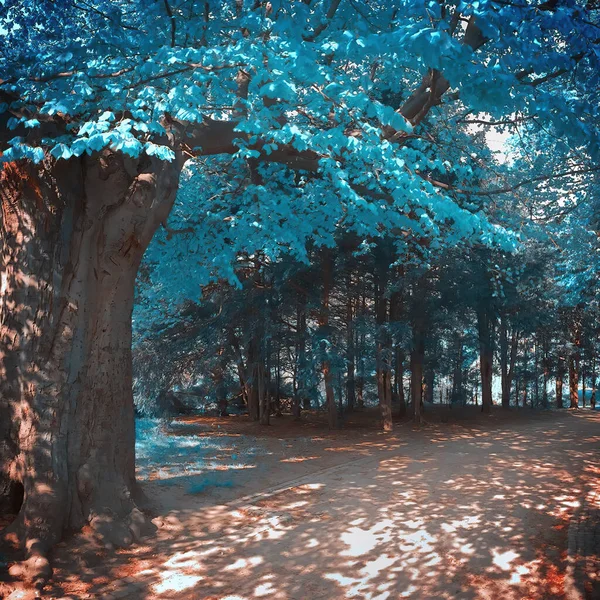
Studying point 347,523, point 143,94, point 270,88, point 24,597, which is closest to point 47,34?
point 143,94

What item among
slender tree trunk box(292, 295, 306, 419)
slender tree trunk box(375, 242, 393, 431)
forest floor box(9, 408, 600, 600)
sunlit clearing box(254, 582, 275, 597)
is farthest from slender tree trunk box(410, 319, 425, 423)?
sunlit clearing box(254, 582, 275, 597)

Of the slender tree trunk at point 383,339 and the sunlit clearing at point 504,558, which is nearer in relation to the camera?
the sunlit clearing at point 504,558

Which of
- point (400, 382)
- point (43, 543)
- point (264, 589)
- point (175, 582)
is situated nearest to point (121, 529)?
point (43, 543)

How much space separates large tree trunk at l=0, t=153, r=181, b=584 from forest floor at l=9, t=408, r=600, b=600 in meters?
0.55

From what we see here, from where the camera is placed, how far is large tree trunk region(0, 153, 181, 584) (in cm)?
625

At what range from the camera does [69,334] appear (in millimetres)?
6504

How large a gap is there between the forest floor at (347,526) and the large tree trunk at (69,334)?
1.80ft

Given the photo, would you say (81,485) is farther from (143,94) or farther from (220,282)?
(220,282)

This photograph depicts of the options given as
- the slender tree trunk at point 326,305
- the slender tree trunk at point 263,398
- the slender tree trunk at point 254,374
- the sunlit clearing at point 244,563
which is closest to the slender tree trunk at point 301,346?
the slender tree trunk at point 326,305

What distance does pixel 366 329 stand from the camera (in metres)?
17.2

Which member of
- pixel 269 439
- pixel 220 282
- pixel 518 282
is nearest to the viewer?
pixel 269 439

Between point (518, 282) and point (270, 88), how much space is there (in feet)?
51.7

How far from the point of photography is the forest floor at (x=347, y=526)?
5477 mm

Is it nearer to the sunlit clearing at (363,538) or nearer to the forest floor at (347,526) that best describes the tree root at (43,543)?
the forest floor at (347,526)
